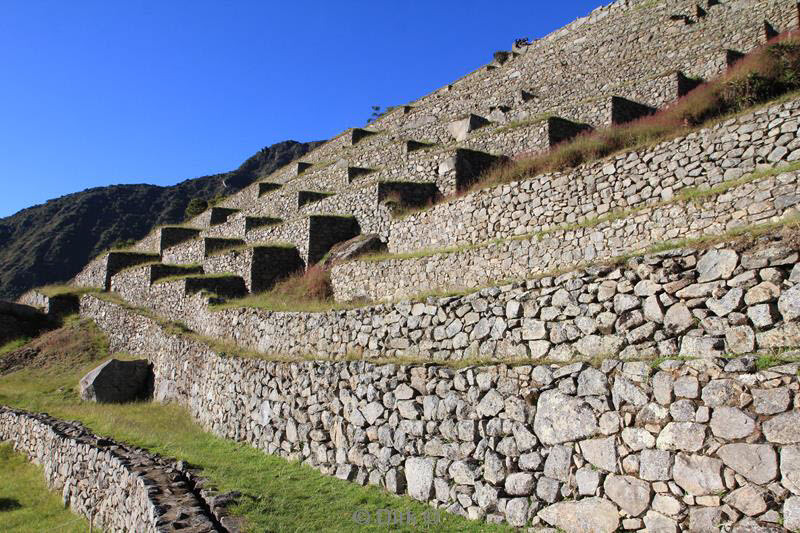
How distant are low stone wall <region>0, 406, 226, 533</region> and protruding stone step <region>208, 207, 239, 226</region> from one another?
16.9 metres

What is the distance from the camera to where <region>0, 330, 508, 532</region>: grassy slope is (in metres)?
7.31

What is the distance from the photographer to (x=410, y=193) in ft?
65.7

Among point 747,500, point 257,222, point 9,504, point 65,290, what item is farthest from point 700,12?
point 65,290

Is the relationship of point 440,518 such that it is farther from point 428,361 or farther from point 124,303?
point 124,303

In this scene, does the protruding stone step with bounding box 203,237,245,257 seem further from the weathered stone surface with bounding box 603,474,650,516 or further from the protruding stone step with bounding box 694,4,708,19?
the weathered stone surface with bounding box 603,474,650,516

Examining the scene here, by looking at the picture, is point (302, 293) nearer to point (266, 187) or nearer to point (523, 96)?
point (523, 96)

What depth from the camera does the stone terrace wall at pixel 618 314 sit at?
5543mm

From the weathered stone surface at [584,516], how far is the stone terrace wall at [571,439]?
1 cm

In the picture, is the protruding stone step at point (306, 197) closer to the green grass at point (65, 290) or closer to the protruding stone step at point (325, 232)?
the protruding stone step at point (325, 232)

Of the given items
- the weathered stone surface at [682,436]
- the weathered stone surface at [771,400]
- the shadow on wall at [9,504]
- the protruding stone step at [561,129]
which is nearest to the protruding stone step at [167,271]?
the shadow on wall at [9,504]

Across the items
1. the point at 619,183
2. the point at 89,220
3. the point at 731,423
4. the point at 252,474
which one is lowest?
the point at 252,474

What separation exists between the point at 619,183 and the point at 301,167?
901 inches

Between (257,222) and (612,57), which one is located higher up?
(612,57)

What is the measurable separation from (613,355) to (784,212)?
4674 millimetres
